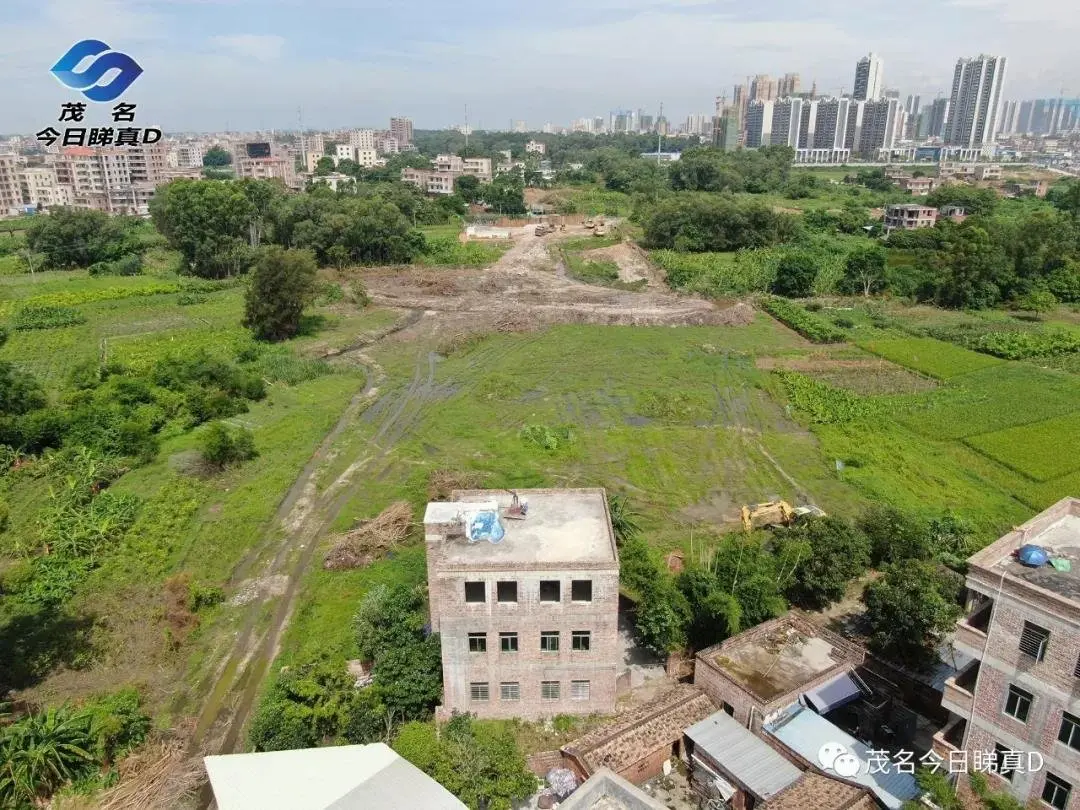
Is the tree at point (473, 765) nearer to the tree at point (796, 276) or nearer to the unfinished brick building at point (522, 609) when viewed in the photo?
the unfinished brick building at point (522, 609)

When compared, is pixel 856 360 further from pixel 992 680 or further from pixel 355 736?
pixel 355 736

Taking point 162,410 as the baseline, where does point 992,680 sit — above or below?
above

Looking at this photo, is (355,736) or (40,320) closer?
(355,736)

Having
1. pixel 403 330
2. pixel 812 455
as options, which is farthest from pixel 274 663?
pixel 403 330

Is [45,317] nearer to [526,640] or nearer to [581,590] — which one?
[526,640]

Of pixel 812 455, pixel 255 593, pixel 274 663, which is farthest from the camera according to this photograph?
pixel 812 455

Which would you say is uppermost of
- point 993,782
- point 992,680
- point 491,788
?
point 992,680

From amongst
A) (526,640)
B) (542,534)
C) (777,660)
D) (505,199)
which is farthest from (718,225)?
(526,640)
